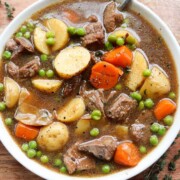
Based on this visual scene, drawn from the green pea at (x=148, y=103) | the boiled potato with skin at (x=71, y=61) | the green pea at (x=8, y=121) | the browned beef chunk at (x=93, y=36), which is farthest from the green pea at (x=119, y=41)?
the green pea at (x=8, y=121)

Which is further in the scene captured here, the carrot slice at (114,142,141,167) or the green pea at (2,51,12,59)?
the green pea at (2,51,12,59)

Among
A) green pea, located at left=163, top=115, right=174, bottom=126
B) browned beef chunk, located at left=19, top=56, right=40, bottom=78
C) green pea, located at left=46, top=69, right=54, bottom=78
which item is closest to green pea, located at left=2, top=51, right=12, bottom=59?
browned beef chunk, located at left=19, top=56, right=40, bottom=78

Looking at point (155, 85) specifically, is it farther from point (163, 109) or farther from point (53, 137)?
point (53, 137)

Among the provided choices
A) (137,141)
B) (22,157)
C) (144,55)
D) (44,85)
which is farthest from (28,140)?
(144,55)

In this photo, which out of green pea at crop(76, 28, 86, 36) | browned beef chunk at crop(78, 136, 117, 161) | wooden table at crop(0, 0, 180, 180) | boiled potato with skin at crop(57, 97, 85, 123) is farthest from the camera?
wooden table at crop(0, 0, 180, 180)

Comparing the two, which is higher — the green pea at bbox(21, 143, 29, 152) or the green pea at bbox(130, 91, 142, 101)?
the green pea at bbox(130, 91, 142, 101)

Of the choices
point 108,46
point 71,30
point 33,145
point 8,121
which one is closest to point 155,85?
point 108,46

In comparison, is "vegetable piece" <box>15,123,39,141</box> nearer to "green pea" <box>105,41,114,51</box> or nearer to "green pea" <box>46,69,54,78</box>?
"green pea" <box>46,69,54,78</box>
